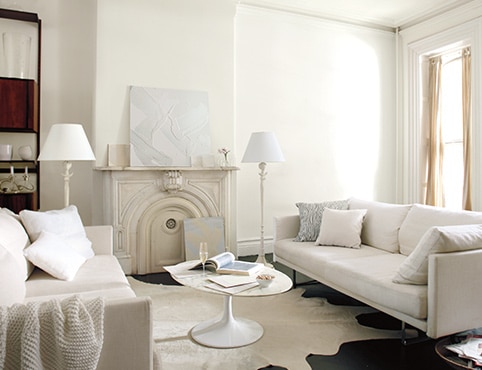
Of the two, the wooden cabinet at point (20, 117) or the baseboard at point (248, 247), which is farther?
the baseboard at point (248, 247)

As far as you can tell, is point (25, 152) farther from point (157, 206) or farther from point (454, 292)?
point (454, 292)

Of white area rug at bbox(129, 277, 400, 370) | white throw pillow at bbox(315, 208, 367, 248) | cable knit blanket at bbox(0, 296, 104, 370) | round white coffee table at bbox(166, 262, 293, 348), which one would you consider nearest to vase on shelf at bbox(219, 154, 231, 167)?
white throw pillow at bbox(315, 208, 367, 248)

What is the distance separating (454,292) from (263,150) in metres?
2.12

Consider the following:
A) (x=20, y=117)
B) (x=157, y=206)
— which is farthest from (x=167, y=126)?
(x=20, y=117)

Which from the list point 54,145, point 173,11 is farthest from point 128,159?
point 173,11

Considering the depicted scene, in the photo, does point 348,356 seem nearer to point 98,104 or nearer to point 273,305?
point 273,305

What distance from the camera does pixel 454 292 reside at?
87.6 inches

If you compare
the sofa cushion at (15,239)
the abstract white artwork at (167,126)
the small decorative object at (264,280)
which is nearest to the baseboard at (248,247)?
the abstract white artwork at (167,126)

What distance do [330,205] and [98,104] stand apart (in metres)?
2.52

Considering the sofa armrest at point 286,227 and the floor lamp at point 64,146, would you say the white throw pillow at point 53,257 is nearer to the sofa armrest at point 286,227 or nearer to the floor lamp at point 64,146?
the floor lamp at point 64,146

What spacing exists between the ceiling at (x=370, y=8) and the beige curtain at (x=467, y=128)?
710 mm

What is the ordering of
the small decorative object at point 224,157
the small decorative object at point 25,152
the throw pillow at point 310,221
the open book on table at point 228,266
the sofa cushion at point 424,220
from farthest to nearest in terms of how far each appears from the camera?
the small decorative object at point 224,157, the small decorative object at point 25,152, the throw pillow at point 310,221, the sofa cushion at point 424,220, the open book on table at point 228,266

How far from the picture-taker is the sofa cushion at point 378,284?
2.28 m

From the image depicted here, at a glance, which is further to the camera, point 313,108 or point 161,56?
point 313,108
